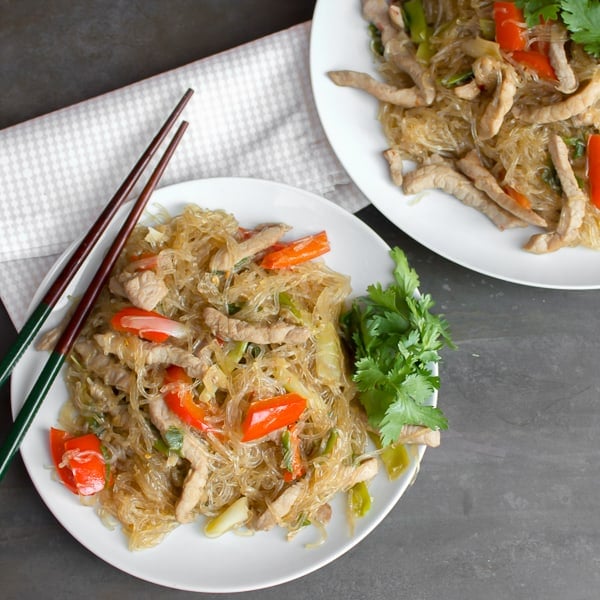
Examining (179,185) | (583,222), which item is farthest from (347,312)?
(583,222)

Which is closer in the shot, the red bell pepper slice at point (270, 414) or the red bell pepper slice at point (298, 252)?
the red bell pepper slice at point (270, 414)

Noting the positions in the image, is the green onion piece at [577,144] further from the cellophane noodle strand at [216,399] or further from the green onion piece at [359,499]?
the green onion piece at [359,499]

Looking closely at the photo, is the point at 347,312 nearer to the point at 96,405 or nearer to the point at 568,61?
the point at 96,405

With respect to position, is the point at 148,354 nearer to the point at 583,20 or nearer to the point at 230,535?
the point at 230,535

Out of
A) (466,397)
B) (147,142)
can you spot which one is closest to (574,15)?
(466,397)

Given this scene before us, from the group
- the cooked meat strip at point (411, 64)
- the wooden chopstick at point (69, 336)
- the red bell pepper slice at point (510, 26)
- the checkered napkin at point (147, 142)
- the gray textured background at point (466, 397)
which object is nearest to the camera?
the wooden chopstick at point (69, 336)

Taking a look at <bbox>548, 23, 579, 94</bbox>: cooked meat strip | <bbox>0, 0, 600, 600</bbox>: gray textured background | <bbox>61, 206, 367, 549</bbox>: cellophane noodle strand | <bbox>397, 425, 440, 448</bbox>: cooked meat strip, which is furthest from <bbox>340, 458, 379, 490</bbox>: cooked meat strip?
<bbox>548, 23, 579, 94</bbox>: cooked meat strip

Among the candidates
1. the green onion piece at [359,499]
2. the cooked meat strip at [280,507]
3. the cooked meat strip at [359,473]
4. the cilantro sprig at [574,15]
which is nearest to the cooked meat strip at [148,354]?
the cooked meat strip at [280,507]
